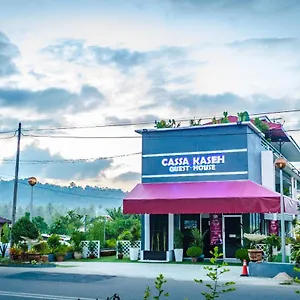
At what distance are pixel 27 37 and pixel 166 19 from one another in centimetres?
437

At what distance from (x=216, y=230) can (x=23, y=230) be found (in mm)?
8898

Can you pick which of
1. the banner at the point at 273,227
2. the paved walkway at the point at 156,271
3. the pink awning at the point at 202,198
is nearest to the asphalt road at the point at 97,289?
the paved walkway at the point at 156,271

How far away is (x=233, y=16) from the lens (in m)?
12.3

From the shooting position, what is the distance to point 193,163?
24.4 m

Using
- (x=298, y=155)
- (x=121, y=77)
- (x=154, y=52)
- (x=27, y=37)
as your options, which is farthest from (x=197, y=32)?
(x=298, y=155)

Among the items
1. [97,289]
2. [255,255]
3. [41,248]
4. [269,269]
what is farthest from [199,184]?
[97,289]

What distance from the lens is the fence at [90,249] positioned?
88.0ft

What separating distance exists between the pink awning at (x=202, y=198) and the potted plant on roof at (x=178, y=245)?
1.69 m

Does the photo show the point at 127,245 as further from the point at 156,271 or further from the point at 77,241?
the point at 156,271

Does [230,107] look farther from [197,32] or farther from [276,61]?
[197,32]

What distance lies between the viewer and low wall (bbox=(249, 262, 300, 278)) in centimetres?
1714

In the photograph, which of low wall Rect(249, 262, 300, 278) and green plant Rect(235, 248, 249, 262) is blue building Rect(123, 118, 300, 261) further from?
low wall Rect(249, 262, 300, 278)

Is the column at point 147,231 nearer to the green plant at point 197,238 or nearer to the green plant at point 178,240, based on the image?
the green plant at point 178,240

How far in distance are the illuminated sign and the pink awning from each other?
69 cm
